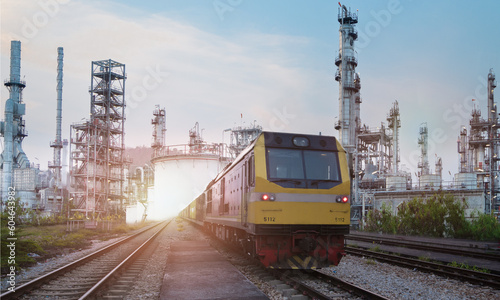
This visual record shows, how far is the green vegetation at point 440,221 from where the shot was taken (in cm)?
2155

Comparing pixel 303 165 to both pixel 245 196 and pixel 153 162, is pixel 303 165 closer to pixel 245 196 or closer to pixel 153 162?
pixel 245 196

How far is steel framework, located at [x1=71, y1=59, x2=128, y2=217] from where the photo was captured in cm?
5447

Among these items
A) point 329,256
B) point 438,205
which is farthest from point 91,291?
point 438,205

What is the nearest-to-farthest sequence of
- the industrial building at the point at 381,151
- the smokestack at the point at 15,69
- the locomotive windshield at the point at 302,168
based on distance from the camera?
1. the locomotive windshield at the point at 302,168
2. the industrial building at the point at 381,151
3. the smokestack at the point at 15,69

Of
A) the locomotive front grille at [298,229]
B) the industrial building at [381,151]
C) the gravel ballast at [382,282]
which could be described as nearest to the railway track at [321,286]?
the gravel ballast at [382,282]

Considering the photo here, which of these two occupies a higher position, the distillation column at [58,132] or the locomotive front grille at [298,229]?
the distillation column at [58,132]

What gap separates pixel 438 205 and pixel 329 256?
1619 cm

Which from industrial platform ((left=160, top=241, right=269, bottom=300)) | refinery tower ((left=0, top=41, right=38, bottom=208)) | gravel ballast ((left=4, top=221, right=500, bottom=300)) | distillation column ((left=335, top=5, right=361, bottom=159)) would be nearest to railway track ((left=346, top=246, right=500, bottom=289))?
gravel ballast ((left=4, top=221, right=500, bottom=300))

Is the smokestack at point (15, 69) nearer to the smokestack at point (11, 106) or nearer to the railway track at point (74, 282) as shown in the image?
the smokestack at point (11, 106)

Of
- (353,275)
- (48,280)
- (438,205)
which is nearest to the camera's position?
(48,280)

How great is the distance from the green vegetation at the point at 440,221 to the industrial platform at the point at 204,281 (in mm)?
15436

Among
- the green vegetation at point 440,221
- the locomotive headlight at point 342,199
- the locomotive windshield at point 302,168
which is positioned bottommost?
the green vegetation at point 440,221

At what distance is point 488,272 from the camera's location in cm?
1091

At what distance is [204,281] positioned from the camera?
9617mm
